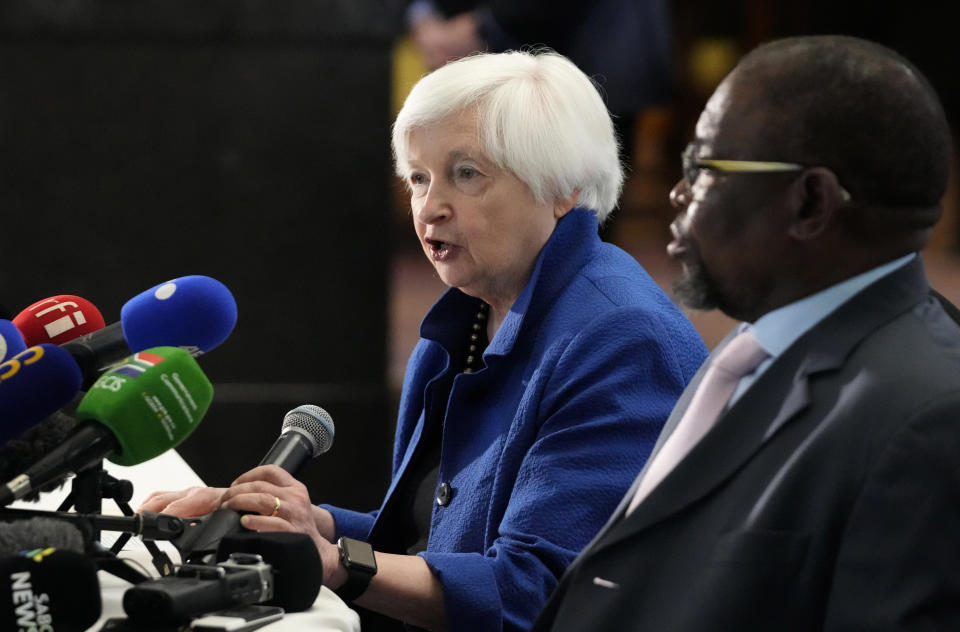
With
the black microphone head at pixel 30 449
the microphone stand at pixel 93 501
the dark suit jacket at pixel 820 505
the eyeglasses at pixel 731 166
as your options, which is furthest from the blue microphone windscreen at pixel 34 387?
the eyeglasses at pixel 731 166

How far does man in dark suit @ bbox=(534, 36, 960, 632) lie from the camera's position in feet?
4.04

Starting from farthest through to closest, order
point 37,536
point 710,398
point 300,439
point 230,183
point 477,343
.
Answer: point 230,183 → point 477,343 → point 300,439 → point 710,398 → point 37,536

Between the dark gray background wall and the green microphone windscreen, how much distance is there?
111 inches

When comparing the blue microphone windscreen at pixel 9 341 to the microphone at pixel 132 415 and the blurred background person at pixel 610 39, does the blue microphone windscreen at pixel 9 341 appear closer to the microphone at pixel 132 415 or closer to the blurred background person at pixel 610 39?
the microphone at pixel 132 415

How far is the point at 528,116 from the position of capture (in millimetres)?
2203

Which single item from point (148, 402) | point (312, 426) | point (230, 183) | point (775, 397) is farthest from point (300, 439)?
point (230, 183)

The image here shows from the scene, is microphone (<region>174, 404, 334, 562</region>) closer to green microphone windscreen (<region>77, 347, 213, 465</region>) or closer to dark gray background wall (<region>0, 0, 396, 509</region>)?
green microphone windscreen (<region>77, 347, 213, 465</region>)

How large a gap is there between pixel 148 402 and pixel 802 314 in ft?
2.35

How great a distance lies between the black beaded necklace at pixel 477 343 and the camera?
2.33 meters

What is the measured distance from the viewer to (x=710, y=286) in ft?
4.78

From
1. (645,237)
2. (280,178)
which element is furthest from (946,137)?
(645,237)

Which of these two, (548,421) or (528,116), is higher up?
(528,116)

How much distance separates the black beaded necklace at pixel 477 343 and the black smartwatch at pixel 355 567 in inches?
21.1

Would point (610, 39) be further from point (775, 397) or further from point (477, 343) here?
point (775, 397)
